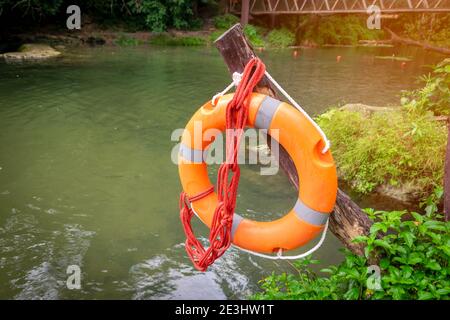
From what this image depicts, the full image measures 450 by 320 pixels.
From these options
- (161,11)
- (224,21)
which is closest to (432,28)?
(224,21)

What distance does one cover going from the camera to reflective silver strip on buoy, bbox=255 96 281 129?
185cm

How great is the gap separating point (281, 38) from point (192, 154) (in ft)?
58.2

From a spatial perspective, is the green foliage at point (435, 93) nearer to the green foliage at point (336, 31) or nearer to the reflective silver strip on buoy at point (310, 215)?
the reflective silver strip on buoy at point (310, 215)

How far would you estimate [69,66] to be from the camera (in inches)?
449

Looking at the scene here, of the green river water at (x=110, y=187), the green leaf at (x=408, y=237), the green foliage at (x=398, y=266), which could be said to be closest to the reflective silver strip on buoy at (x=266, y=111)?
the green foliage at (x=398, y=266)

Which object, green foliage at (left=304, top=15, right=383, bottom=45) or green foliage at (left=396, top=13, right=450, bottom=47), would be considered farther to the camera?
green foliage at (left=304, top=15, right=383, bottom=45)

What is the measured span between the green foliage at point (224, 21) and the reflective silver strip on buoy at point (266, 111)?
1800 centimetres

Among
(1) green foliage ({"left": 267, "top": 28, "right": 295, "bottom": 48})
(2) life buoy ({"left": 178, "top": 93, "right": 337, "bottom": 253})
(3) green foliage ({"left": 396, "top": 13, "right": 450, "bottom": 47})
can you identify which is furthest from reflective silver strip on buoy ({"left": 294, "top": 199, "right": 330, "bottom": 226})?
(3) green foliage ({"left": 396, "top": 13, "right": 450, "bottom": 47})

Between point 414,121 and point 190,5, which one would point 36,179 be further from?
point 190,5

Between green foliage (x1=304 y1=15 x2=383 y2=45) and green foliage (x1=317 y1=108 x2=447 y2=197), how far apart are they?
51.5 feet

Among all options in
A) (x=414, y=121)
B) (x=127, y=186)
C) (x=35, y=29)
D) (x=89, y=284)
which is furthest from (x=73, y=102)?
(x=35, y=29)

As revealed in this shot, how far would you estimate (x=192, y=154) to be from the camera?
2119 millimetres

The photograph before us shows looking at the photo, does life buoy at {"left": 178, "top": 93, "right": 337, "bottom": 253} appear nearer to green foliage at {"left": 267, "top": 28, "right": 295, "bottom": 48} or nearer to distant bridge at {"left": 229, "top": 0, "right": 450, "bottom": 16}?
distant bridge at {"left": 229, "top": 0, "right": 450, "bottom": 16}
